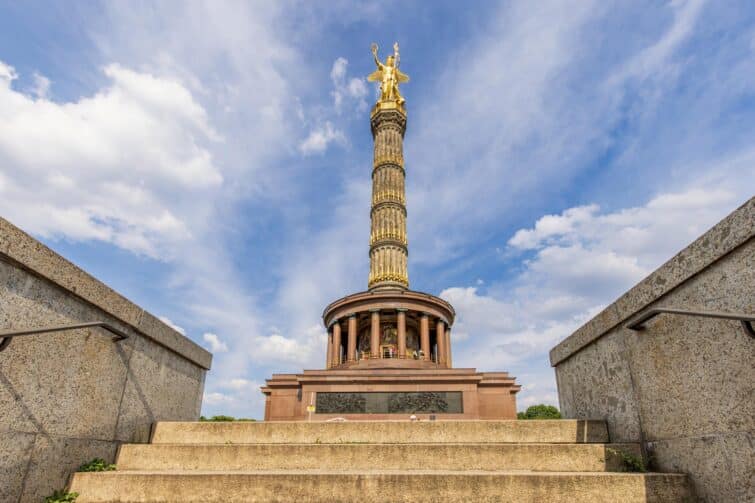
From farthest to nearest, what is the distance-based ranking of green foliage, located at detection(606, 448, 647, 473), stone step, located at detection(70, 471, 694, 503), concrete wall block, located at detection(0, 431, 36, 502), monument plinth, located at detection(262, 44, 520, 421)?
monument plinth, located at detection(262, 44, 520, 421) < green foliage, located at detection(606, 448, 647, 473) < stone step, located at detection(70, 471, 694, 503) < concrete wall block, located at detection(0, 431, 36, 502)

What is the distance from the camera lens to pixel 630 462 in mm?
4590

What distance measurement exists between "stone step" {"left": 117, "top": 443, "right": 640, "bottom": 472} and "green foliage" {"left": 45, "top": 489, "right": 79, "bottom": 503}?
0.77 m

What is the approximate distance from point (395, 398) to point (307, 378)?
329 centimetres

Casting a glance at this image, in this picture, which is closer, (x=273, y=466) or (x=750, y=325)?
(x=750, y=325)

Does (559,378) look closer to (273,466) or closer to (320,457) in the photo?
(320,457)

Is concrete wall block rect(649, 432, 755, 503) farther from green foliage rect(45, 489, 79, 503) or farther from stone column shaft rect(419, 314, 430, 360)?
stone column shaft rect(419, 314, 430, 360)

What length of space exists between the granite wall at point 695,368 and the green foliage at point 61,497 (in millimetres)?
5701

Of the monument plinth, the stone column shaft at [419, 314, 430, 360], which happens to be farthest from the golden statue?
the stone column shaft at [419, 314, 430, 360]

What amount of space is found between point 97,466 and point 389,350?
18.6 meters

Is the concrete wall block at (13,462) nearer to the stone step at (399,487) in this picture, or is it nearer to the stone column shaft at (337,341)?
the stone step at (399,487)

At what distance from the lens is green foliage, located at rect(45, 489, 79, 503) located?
4086mm

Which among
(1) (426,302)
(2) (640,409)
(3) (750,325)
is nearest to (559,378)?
(2) (640,409)

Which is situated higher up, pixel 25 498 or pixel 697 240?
pixel 697 240

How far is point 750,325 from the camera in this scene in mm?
3244
